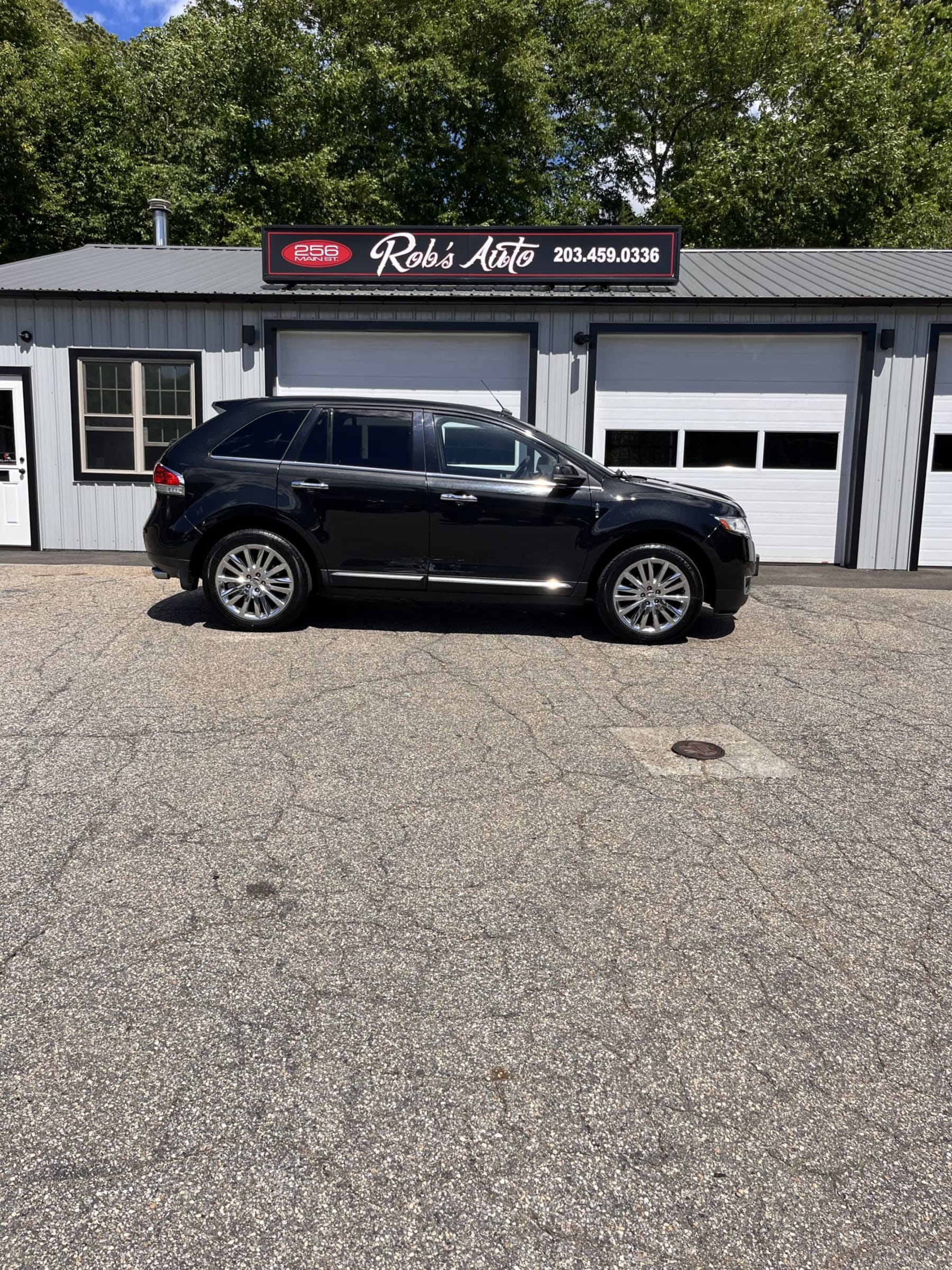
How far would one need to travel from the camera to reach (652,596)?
756 centimetres

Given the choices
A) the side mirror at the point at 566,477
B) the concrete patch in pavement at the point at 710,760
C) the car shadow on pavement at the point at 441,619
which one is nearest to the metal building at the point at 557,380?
the car shadow on pavement at the point at 441,619

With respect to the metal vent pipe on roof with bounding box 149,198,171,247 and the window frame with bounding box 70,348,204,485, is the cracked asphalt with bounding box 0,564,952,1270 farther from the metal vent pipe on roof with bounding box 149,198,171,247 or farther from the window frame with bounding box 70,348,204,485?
the metal vent pipe on roof with bounding box 149,198,171,247

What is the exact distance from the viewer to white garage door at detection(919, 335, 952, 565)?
11711 millimetres

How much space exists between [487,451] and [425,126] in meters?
21.2

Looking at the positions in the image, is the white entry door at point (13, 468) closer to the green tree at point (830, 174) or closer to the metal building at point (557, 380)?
the metal building at point (557, 380)

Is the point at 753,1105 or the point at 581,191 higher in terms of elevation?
the point at 581,191

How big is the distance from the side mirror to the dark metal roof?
5.05 meters

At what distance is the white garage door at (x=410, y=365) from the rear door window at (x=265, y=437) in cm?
460

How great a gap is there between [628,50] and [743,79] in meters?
3.53

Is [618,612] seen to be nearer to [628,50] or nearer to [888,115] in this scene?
[888,115]

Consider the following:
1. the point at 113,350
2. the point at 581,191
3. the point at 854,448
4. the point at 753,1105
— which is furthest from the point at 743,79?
the point at 753,1105

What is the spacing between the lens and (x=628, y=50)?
28781 mm

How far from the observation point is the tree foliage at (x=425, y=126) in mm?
23672

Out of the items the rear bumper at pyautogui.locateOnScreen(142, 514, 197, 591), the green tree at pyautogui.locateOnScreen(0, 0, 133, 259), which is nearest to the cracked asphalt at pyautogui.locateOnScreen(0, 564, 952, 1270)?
the rear bumper at pyautogui.locateOnScreen(142, 514, 197, 591)
